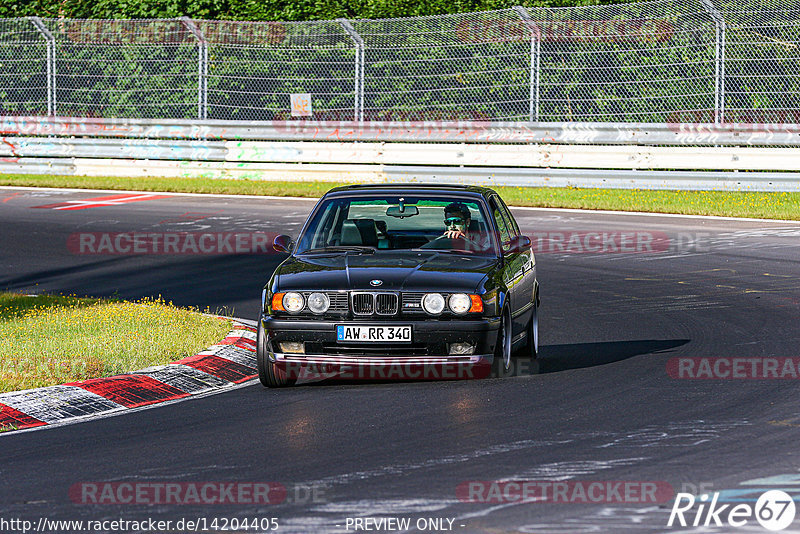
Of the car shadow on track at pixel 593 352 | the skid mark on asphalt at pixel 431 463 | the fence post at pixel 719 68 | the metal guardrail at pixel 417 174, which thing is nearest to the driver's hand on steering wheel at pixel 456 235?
the car shadow on track at pixel 593 352

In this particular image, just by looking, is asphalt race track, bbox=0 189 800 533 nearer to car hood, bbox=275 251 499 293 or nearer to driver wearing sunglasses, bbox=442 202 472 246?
car hood, bbox=275 251 499 293

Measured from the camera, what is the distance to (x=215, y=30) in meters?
26.2

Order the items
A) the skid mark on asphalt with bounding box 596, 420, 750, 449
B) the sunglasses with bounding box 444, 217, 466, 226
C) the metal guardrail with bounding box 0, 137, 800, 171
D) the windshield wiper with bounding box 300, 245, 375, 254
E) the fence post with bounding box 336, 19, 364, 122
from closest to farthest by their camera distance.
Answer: the skid mark on asphalt with bounding box 596, 420, 750, 449
the windshield wiper with bounding box 300, 245, 375, 254
the sunglasses with bounding box 444, 217, 466, 226
the metal guardrail with bounding box 0, 137, 800, 171
the fence post with bounding box 336, 19, 364, 122

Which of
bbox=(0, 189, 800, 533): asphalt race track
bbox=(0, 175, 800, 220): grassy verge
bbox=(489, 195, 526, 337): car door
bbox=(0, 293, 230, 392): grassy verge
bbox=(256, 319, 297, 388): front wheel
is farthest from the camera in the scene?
bbox=(0, 175, 800, 220): grassy verge

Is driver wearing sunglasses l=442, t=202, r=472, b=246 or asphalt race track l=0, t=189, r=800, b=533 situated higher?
driver wearing sunglasses l=442, t=202, r=472, b=246

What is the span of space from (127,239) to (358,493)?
42.5 feet

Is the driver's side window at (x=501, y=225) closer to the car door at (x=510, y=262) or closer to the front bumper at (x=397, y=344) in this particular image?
the car door at (x=510, y=262)

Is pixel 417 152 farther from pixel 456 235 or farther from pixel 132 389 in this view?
pixel 132 389

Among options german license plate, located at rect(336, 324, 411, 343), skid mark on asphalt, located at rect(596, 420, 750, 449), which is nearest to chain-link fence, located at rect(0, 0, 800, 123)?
german license plate, located at rect(336, 324, 411, 343)

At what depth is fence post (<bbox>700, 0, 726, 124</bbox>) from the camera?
22031 mm

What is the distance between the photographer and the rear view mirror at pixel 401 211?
10062 millimetres

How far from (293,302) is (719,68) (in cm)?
1508

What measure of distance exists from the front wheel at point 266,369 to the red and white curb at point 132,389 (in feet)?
1.30

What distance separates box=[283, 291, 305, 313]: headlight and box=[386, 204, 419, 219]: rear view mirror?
1420 millimetres
